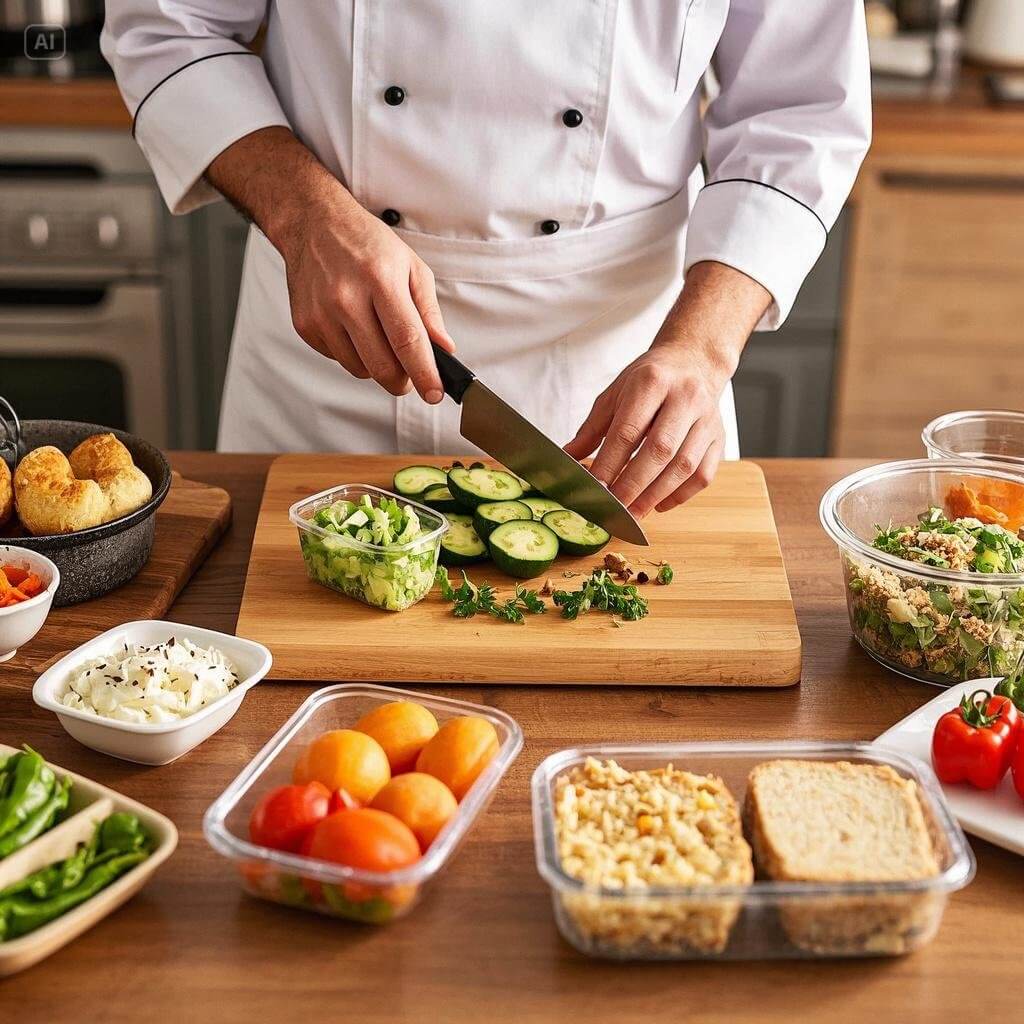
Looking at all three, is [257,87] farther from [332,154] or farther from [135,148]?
[135,148]

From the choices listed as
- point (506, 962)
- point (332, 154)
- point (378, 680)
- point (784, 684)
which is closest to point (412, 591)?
point (378, 680)

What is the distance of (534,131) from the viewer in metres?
1.74

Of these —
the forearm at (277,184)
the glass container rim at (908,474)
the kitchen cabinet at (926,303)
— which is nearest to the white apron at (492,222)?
the forearm at (277,184)

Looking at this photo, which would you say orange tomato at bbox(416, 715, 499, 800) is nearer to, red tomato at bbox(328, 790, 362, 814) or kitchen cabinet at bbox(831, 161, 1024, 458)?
red tomato at bbox(328, 790, 362, 814)

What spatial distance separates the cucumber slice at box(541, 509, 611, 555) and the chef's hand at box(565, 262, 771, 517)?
2.4 inches

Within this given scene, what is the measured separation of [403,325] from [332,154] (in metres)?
0.46

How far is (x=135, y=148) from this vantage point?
3.04 meters

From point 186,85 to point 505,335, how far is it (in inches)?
21.7

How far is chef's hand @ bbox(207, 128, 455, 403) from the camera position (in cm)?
149

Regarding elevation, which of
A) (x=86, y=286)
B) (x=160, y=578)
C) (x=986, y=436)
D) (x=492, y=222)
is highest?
(x=492, y=222)

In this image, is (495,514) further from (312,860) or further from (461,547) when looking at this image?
(312,860)

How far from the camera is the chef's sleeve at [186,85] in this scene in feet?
5.67

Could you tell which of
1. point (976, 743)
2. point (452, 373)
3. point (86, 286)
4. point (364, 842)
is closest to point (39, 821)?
point (364, 842)

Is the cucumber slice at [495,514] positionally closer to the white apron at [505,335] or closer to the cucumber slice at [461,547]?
the cucumber slice at [461,547]
